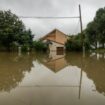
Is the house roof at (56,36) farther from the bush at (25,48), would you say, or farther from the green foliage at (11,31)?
the green foliage at (11,31)

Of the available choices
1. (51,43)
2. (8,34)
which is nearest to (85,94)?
(8,34)

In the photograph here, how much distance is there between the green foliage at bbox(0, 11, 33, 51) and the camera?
3831 centimetres

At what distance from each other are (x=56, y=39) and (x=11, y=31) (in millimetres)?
19857

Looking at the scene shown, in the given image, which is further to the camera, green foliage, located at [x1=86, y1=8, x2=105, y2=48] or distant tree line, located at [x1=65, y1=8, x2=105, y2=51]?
distant tree line, located at [x1=65, y1=8, x2=105, y2=51]

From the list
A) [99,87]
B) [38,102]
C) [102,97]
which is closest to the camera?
[38,102]

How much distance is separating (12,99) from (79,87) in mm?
2539

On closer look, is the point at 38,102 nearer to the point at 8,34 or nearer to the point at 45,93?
the point at 45,93

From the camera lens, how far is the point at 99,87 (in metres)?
7.96

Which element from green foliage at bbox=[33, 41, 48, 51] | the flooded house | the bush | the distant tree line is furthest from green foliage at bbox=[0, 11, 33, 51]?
the flooded house

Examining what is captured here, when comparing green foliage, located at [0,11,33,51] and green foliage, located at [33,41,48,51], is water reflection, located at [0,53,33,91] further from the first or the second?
green foliage, located at [33,41,48,51]

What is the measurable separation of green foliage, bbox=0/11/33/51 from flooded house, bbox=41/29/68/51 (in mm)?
10927

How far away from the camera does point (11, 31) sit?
125 ft

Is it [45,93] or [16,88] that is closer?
[45,93]

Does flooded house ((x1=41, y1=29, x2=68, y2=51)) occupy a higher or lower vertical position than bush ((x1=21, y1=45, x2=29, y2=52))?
higher
